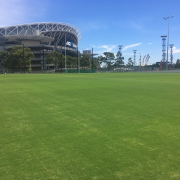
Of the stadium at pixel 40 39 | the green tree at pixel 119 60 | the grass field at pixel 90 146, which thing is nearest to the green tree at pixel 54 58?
the stadium at pixel 40 39

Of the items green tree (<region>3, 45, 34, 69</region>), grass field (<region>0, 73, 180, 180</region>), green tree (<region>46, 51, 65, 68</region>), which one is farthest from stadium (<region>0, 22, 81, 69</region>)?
grass field (<region>0, 73, 180, 180</region>)

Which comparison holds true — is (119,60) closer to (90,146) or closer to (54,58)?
(54,58)

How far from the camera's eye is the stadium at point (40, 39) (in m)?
84.6

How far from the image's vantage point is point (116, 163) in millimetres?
2277

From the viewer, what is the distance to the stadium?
84625 mm

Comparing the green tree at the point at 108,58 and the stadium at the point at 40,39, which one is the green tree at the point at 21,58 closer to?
the stadium at the point at 40,39

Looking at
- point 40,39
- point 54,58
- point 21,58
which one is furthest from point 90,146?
point 40,39

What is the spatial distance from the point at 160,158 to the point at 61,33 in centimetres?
10882

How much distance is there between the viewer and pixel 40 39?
86.8m

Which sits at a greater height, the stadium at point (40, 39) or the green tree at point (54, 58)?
the stadium at point (40, 39)

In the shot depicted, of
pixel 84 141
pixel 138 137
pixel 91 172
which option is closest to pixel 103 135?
pixel 84 141

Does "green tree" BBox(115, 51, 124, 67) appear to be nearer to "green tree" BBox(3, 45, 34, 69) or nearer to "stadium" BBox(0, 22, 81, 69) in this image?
"stadium" BBox(0, 22, 81, 69)

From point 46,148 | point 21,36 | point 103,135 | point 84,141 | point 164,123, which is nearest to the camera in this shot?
point 46,148

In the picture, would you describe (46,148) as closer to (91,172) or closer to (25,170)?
(25,170)
